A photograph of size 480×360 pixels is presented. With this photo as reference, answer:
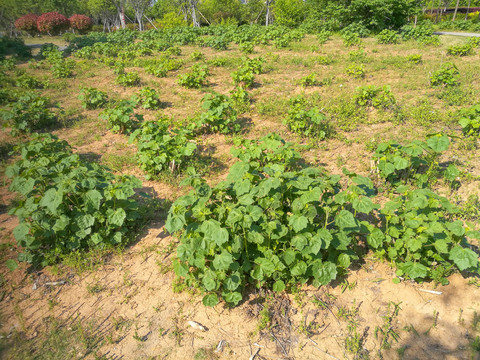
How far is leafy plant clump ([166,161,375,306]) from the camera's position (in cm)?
300

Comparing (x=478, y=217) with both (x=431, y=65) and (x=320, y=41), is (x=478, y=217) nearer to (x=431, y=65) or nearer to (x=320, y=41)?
(x=431, y=65)

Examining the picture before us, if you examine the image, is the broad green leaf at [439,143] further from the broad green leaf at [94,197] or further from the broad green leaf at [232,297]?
the broad green leaf at [94,197]

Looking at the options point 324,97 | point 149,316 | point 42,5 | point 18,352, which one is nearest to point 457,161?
point 324,97

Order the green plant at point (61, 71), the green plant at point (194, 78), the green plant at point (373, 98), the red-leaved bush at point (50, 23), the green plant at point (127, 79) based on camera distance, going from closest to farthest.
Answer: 1. the green plant at point (373, 98)
2. the green plant at point (194, 78)
3. the green plant at point (127, 79)
4. the green plant at point (61, 71)
5. the red-leaved bush at point (50, 23)

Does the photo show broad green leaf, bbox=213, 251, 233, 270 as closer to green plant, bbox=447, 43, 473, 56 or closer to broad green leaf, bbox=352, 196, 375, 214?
broad green leaf, bbox=352, 196, 375, 214

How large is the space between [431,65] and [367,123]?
5.90m

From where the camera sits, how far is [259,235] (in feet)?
10.0

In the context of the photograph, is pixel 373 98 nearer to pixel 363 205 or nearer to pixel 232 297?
pixel 363 205

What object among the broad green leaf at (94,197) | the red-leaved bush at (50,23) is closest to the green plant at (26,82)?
the broad green leaf at (94,197)

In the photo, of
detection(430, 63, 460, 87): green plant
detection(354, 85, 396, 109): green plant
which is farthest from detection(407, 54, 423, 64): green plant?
detection(354, 85, 396, 109): green plant

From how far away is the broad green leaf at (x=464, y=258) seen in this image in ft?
9.51

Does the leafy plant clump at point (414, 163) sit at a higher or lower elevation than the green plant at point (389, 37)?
lower

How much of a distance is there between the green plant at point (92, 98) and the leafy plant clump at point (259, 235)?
6.38m

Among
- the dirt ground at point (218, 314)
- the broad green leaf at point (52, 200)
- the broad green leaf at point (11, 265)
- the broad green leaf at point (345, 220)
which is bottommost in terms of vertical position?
the dirt ground at point (218, 314)
